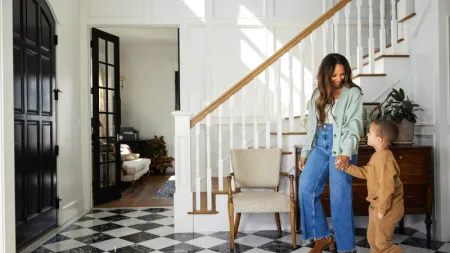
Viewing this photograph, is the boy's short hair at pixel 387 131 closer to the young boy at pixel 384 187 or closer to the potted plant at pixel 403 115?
the young boy at pixel 384 187

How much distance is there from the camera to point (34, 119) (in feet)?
12.8

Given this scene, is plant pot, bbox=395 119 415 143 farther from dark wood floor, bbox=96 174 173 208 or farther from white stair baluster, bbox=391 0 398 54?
dark wood floor, bbox=96 174 173 208

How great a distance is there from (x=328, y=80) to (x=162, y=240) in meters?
2.08

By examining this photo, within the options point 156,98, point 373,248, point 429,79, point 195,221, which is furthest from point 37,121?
point 156,98

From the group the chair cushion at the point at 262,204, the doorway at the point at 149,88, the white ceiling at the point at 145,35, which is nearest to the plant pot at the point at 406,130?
the chair cushion at the point at 262,204

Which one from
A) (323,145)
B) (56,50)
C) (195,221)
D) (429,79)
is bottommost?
(195,221)

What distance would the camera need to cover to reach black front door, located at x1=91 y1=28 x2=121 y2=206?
5.59 m

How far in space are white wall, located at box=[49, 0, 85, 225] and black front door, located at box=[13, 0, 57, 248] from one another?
0.16 metres

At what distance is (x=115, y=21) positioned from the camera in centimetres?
555

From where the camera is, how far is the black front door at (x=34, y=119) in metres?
3.59

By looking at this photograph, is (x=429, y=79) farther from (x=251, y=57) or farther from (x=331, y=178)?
(x=251, y=57)

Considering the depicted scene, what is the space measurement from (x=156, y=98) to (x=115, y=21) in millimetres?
4427

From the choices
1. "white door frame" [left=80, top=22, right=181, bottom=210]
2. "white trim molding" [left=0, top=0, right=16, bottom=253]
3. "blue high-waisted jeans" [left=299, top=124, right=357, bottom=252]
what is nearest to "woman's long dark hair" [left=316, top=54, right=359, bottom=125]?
"blue high-waisted jeans" [left=299, top=124, right=357, bottom=252]

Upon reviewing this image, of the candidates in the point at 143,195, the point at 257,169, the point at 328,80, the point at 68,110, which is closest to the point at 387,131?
the point at 328,80
